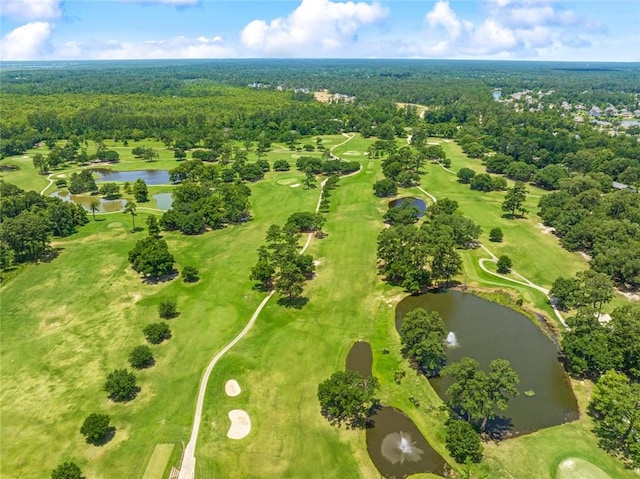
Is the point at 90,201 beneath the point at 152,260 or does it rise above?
beneath

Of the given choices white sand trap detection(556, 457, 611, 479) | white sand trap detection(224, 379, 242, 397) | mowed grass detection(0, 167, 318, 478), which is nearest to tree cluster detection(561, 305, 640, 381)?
white sand trap detection(556, 457, 611, 479)

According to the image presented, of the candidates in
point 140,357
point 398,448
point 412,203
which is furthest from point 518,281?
point 140,357

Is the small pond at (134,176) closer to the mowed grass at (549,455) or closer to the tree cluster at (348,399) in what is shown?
the tree cluster at (348,399)

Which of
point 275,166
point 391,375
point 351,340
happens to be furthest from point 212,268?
point 275,166

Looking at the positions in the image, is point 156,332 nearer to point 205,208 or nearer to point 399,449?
point 399,449

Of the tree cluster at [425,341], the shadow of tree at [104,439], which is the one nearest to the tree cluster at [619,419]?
the tree cluster at [425,341]

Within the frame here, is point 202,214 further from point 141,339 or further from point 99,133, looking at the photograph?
point 99,133
